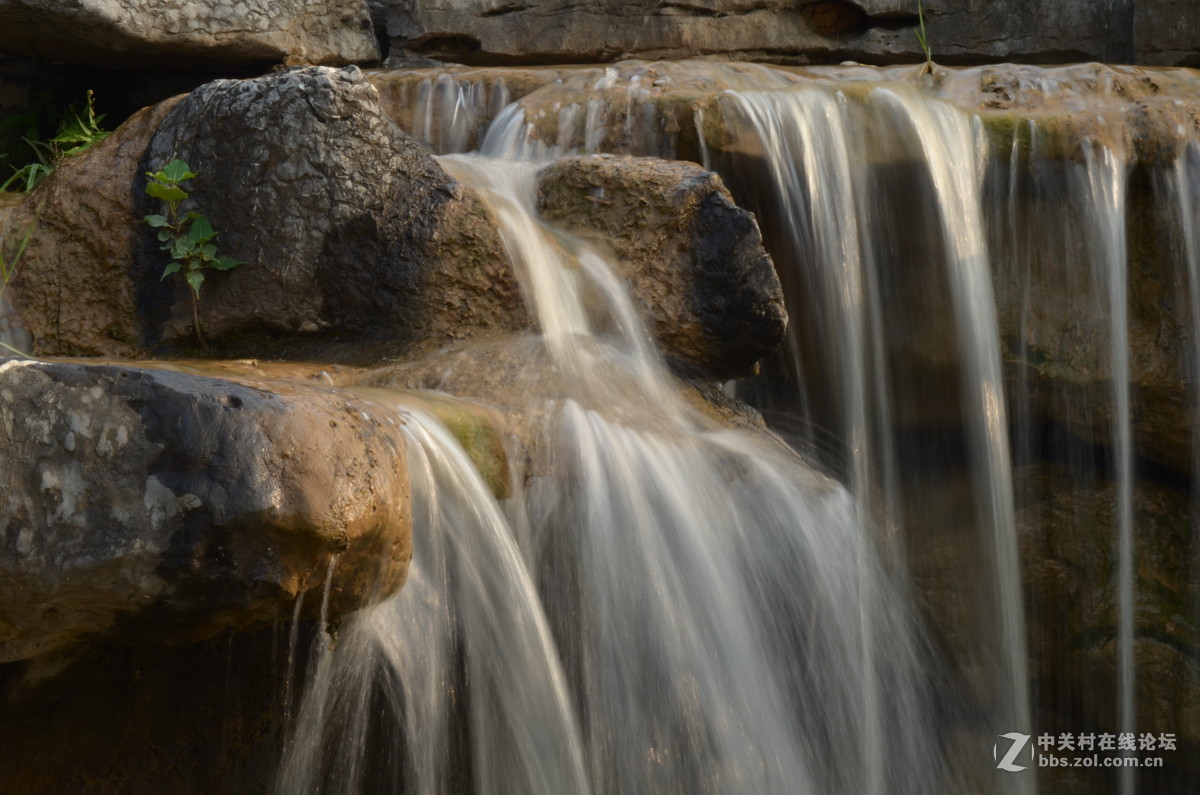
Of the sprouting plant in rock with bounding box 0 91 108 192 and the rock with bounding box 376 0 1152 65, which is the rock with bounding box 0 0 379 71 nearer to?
the sprouting plant in rock with bounding box 0 91 108 192

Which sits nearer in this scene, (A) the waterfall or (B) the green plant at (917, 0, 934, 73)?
(A) the waterfall

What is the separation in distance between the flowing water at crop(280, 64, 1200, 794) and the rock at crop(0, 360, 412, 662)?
325 millimetres

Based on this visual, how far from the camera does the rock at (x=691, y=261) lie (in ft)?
11.4

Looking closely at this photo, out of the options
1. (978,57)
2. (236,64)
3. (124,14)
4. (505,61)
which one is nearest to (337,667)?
(124,14)

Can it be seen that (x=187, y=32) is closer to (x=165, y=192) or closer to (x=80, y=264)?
(x=80, y=264)

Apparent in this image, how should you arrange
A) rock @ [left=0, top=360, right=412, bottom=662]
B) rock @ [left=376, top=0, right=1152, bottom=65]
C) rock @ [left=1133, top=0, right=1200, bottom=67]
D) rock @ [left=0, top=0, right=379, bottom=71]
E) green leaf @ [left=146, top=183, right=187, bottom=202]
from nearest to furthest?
1. rock @ [left=0, top=360, right=412, bottom=662]
2. green leaf @ [left=146, top=183, right=187, bottom=202]
3. rock @ [left=0, top=0, right=379, bottom=71]
4. rock @ [left=1133, top=0, right=1200, bottom=67]
5. rock @ [left=376, top=0, right=1152, bottom=65]

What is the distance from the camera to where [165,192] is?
340 centimetres

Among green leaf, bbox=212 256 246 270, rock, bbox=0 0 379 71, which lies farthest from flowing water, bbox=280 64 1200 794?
rock, bbox=0 0 379 71

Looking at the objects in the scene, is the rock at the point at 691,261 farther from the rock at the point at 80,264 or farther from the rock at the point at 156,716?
the rock at the point at 156,716

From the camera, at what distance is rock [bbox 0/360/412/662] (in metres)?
1.90

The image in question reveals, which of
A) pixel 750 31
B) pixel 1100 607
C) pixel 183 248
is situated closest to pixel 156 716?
pixel 183 248

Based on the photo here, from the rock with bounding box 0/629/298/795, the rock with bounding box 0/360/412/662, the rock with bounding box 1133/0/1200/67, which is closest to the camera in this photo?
the rock with bounding box 0/360/412/662

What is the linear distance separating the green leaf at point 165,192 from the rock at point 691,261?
1.24 meters

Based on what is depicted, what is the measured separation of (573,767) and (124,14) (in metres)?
4.13
